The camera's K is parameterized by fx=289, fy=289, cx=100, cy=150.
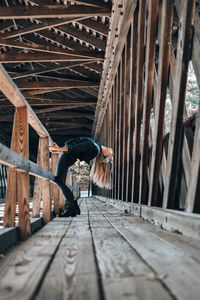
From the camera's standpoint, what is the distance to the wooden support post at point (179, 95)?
2373mm

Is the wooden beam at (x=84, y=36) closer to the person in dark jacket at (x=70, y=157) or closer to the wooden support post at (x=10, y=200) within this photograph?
the person in dark jacket at (x=70, y=157)

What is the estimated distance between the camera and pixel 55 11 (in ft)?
18.4

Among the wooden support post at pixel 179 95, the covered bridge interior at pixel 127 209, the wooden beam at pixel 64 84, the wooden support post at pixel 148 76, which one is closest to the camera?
the covered bridge interior at pixel 127 209

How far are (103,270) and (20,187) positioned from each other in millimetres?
1105

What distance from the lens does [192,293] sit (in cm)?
96

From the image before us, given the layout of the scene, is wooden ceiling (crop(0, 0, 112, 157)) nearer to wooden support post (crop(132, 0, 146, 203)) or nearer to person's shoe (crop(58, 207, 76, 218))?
wooden support post (crop(132, 0, 146, 203))

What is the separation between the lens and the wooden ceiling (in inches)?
223

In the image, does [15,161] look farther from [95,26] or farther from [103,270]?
[95,26]

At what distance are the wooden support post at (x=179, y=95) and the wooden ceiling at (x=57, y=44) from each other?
363 cm

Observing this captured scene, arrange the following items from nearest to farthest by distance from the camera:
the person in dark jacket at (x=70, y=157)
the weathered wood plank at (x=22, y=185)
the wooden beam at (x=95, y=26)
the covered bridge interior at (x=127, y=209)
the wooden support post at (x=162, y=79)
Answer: the covered bridge interior at (x=127, y=209)
the weathered wood plank at (x=22, y=185)
the wooden support post at (x=162, y=79)
the person in dark jacket at (x=70, y=157)
the wooden beam at (x=95, y=26)

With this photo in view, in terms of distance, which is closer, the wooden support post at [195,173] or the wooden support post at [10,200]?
the wooden support post at [10,200]

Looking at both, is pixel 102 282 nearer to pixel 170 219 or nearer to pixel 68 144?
pixel 170 219

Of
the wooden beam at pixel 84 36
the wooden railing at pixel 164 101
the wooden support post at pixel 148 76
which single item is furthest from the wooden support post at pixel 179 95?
the wooden beam at pixel 84 36

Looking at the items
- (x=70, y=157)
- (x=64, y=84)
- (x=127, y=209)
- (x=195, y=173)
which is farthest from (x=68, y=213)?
(x=64, y=84)
